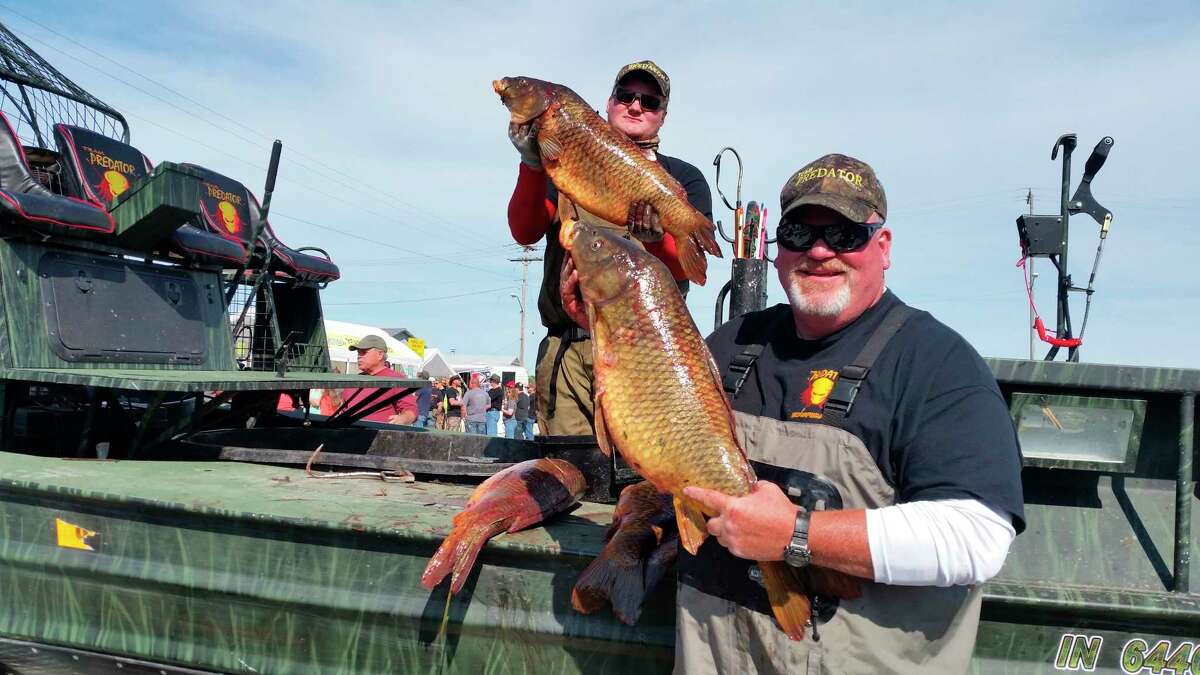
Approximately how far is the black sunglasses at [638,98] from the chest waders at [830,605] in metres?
1.39

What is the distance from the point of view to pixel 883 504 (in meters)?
1.98

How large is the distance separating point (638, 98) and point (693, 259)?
0.81 metres

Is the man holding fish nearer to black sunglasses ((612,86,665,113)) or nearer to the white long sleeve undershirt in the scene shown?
black sunglasses ((612,86,665,113))

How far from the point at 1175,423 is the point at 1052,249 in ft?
2.86

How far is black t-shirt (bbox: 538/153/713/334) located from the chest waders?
1539 millimetres

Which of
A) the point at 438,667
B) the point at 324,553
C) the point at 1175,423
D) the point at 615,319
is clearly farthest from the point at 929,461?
the point at 324,553

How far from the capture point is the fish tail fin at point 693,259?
2.66 metres

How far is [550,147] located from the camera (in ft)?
8.87

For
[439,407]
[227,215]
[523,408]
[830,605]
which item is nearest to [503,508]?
[830,605]

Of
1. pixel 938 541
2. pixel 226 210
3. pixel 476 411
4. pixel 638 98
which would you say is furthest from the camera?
pixel 476 411

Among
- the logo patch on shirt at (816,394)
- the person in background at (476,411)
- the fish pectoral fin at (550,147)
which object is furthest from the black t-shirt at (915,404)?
the person in background at (476,411)

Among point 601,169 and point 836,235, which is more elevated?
point 601,169

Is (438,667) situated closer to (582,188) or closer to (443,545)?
(443,545)

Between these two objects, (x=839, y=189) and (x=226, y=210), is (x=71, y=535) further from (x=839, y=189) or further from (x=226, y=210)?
(x=226, y=210)
